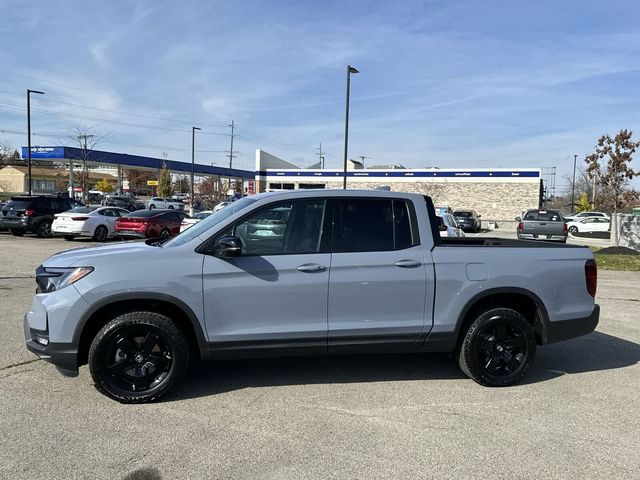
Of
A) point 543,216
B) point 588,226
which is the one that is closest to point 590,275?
point 543,216

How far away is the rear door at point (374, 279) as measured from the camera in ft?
14.9

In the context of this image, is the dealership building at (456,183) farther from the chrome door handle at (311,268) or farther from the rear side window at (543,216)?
the chrome door handle at (311,268)

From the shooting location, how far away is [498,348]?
491 cm

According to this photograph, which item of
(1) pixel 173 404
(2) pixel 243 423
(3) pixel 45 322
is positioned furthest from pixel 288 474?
(3) pixel 45 322

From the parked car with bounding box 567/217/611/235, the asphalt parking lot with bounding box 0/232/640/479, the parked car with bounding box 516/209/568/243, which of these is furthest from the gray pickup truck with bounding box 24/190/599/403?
the parked car with bounding box 567/217/611/235

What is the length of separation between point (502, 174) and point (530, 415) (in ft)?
152

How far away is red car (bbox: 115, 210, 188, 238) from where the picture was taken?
20.4m

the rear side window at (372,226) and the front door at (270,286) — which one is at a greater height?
the rear side window at (372,226)

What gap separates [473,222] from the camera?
34906mm

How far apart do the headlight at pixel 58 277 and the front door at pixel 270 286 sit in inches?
39.2

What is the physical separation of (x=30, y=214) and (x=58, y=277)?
19266 mm

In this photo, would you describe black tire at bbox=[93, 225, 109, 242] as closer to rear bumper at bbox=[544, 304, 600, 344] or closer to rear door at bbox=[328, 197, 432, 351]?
rear door at bbox=[328, 197, 432, 351]

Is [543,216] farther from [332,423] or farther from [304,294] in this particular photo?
[332,423]

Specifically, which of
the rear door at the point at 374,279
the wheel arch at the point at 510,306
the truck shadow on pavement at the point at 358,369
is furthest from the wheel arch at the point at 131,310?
the wheel arch at the point at 510,306
